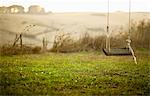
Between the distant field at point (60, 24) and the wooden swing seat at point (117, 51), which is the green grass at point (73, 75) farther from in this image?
the distant field at point (60, 24)

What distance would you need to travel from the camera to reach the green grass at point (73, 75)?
195 centimetres

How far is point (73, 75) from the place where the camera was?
1997mm

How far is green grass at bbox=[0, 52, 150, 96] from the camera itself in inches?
76.7

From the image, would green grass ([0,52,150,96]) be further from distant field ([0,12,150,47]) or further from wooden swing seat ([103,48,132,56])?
distant field ([0,12,150,47])

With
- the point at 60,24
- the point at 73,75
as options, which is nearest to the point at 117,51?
the point at 73,75

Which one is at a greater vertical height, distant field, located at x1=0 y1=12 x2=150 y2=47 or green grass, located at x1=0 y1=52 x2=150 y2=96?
distant field, located at x1=0 y1=12 x2=150 y2=47

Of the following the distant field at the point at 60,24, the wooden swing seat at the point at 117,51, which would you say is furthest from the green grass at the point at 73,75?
the distant field at the point at 60,24

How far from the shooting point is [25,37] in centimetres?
204

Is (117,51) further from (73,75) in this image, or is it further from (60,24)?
(60,24)

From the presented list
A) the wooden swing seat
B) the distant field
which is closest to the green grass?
the wooden swing seat

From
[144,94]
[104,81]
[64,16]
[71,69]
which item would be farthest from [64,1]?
[144,94]

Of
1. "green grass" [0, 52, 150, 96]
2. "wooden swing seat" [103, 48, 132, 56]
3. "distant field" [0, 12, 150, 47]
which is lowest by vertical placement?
"green grass" [0, 52, 150, 96]

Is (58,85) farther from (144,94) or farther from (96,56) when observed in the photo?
(144,94)

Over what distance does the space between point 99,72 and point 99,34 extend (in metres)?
0.30
